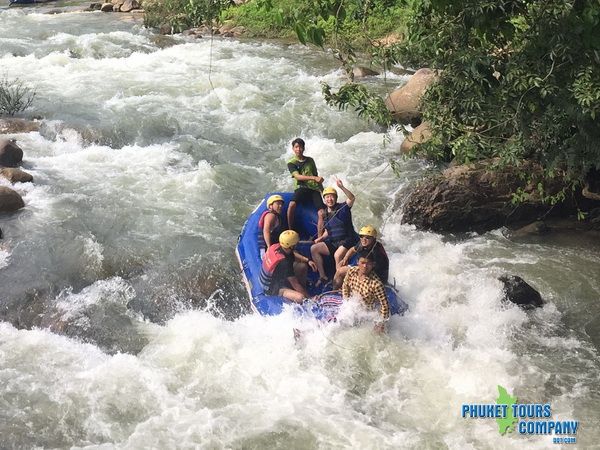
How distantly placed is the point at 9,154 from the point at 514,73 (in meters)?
8.00

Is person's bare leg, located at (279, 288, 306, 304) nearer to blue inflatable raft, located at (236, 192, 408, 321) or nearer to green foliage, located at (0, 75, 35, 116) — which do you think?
blue inflatable raft, located at (236, 192, 408, 321)

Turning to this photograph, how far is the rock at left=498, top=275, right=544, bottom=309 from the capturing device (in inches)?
282

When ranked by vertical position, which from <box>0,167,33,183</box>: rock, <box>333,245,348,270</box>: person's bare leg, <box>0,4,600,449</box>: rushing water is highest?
<box>333,245,348,270</box>: person's bare leg

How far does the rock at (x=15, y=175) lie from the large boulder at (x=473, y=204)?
226 inches

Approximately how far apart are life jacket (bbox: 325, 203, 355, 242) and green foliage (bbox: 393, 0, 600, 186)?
139 centimetres

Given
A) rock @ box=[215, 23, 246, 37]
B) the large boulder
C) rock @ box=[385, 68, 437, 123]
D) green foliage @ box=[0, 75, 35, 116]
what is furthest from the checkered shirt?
rock @ box=[215, 23, 246, 37]

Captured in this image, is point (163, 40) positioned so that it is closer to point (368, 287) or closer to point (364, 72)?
point (364, 72)

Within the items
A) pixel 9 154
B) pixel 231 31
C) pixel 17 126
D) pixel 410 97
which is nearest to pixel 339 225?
pixel 410 97

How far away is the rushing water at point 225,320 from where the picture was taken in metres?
5.55

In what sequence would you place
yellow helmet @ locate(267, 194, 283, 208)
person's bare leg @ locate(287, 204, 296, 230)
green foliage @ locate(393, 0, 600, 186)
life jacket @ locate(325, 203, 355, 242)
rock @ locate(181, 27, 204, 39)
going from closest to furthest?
green foliage @ locate(393, 0, 600, 186), life jacket @ locate(325, 203, 355, 242), yellow helmet @ locate(267, 194, 283, 208), person's bare leg @ locate(287, 204, 296, 230), rock @ locate(181, 27, 204, 39)

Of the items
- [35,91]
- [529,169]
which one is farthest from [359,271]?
[35,91]

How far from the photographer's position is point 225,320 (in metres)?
6.99

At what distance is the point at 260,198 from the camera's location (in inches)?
388

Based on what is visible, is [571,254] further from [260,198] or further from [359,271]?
[260,198]
